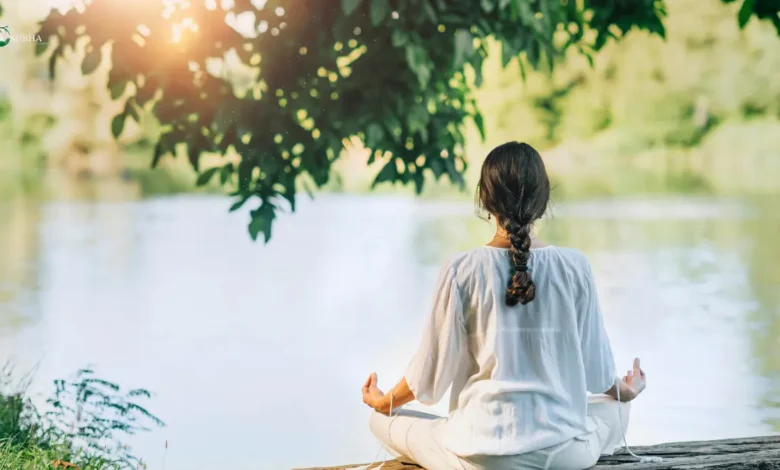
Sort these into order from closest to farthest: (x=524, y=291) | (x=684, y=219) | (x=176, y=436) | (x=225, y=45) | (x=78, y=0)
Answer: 1. (x=524, y=291)
2. (x=225, y=45)
3. (x=78, y=0)
4. (x=176, y=436)
5. (x=684, y=219)

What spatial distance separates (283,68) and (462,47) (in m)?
0.58

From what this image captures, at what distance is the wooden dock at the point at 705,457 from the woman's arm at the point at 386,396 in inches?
5.1

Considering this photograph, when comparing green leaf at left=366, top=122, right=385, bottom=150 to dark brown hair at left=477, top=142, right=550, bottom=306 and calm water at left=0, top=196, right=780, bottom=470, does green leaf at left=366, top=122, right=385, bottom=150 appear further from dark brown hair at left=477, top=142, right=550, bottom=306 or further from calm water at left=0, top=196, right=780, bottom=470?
calm water at left=0, top=196, right=780, bottom=470

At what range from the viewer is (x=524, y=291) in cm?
160

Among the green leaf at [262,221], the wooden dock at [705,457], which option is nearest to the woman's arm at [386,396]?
the wooden dock at [705,457]

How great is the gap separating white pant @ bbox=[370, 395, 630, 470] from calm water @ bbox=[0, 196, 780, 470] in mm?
2110

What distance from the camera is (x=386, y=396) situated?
1.77m

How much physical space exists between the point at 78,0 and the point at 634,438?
2787 mm

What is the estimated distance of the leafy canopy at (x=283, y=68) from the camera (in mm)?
2682

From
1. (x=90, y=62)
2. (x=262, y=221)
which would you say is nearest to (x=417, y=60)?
(x=262, y=221)

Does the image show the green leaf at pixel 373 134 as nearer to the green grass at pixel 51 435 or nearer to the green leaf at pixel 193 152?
the green leaf at pixel 193 152

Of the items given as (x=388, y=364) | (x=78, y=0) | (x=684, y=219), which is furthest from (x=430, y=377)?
(x=684, y=219)

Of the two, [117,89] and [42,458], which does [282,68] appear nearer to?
[117,89]

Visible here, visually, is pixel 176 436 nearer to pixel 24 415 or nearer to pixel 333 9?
pixel 24 415
